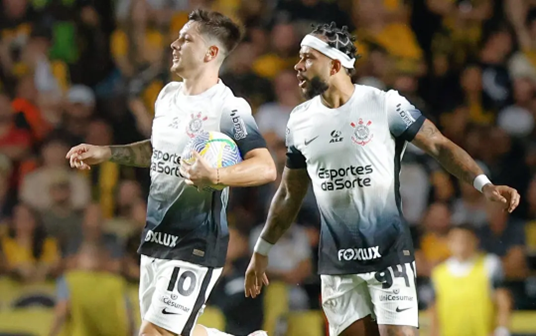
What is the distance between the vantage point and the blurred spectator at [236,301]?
8039mm

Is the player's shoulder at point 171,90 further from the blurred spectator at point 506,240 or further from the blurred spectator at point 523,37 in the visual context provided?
the blurred spectator at point 523,37

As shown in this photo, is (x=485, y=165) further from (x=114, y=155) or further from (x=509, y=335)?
(x=114, y=155)

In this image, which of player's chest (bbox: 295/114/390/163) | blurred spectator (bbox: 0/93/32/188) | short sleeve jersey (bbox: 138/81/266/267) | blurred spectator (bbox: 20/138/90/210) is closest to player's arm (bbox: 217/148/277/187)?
short sleeve jersey (bbox: 138/81/266/267)

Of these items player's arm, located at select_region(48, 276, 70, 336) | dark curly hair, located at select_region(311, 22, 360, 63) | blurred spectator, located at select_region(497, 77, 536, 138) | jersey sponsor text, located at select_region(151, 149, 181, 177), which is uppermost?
blurred spectator, located at select_region(497, 77, 536, 138)

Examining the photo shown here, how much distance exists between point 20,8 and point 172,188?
257 inches

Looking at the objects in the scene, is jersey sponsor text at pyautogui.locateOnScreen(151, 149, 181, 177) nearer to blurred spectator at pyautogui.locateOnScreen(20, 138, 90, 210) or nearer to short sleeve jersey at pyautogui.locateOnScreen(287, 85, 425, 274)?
short sleeve jersey at pyautogui.locateOnScreen(287, 85, 425, 274)

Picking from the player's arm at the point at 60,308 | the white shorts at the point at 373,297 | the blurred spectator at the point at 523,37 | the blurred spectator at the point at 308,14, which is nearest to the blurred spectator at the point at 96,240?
the player's arm at the point at 60,308

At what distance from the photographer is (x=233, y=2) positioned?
1127 cm

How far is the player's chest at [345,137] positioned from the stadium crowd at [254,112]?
2.57 metres

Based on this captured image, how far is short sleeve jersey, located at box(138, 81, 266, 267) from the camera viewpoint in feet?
18.7

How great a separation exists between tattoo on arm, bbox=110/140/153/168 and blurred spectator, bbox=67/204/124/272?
2886 mm

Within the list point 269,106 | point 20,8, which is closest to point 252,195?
point 269,106

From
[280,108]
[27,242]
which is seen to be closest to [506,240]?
[280,108]

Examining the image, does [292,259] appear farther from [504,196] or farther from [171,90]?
[504,196]
